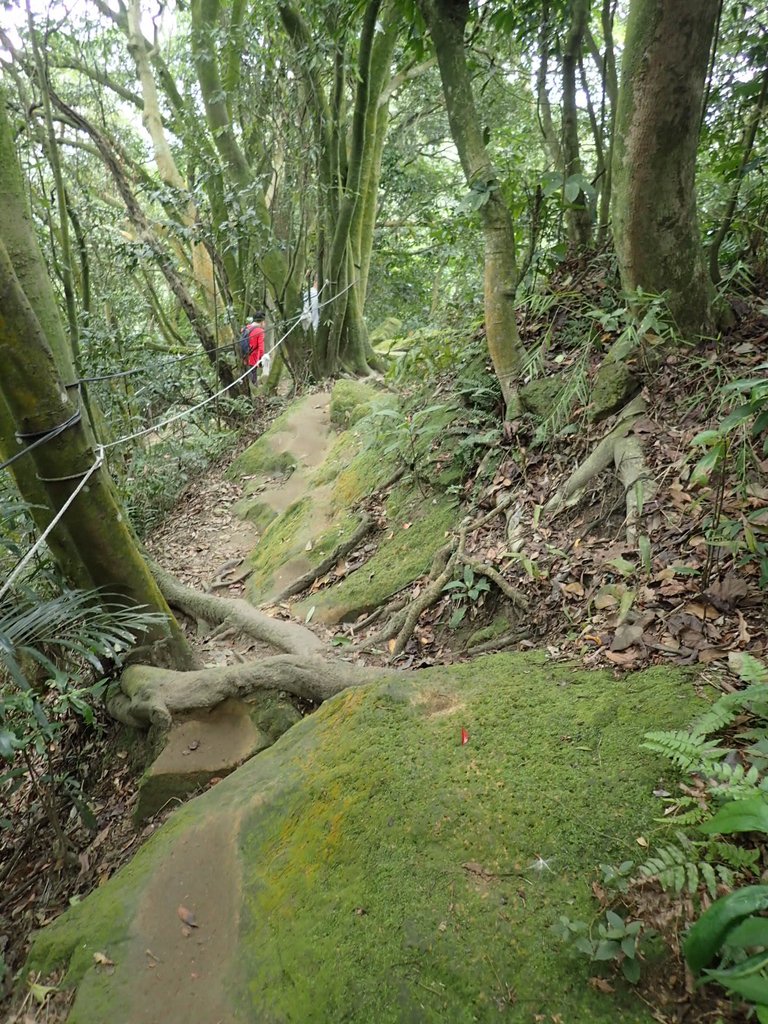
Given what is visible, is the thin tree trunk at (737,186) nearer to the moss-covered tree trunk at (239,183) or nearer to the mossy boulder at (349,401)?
the mossy boulder at (349,401)

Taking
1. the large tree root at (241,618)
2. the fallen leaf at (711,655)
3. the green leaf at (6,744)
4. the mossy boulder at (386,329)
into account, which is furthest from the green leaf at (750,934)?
the mossy boulder at (386,329)

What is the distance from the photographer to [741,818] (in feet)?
4.71

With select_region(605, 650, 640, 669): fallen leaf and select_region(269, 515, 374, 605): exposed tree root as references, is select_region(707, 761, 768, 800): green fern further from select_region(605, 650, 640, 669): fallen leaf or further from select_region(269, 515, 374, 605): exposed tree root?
select_region(269, 515, 374, 605): exposed tree root

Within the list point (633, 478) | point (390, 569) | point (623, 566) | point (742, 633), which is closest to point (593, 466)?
point (633, 478)

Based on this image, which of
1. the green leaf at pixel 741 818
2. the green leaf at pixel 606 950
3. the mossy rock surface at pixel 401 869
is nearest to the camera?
the green leaf at pixel 741 818

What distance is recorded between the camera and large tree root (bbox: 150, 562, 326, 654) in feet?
13.4

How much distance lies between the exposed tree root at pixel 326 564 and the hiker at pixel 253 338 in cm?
477

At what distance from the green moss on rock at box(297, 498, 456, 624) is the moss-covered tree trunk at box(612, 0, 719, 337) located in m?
1.83

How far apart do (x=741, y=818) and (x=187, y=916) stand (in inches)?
70.1

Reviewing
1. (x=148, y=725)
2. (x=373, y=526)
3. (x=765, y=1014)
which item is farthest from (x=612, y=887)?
(x=373, y=526)

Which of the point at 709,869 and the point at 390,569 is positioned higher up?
the point at 709,869

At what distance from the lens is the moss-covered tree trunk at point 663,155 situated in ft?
10.4

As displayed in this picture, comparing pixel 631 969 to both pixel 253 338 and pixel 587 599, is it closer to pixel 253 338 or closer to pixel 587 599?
pixel 587 599

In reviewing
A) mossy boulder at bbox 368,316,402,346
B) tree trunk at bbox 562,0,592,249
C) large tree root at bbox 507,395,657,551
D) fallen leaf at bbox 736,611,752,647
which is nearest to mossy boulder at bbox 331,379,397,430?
tree trunk at bbox 562,0,592,249
